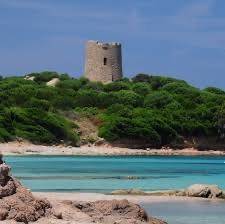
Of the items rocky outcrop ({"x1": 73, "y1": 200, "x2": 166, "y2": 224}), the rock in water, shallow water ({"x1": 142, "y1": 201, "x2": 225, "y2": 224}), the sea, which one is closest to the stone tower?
the sea

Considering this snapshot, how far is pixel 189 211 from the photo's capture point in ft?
59.0

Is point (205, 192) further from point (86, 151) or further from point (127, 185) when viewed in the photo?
point (86, 151)

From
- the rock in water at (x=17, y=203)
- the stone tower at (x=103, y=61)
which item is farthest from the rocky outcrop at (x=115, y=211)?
the stone tower at (x=103, y=61)

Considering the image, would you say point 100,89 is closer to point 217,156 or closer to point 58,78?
point 58,78

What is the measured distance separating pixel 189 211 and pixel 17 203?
733cm

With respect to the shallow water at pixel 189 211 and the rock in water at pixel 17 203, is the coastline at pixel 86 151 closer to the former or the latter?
the shallow water at pixel 189 211

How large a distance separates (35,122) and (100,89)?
862 inches

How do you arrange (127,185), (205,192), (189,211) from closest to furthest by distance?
(189,211)
(205,192)
(127,185)

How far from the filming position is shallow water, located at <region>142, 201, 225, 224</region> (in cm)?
1595

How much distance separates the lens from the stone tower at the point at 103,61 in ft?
Answer: 286

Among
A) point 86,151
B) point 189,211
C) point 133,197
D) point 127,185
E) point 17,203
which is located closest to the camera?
point 17,203

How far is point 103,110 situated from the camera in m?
70.0

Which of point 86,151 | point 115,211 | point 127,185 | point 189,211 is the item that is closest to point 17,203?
point 115,211

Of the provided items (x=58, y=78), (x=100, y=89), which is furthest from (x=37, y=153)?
(x=58, y=78)
